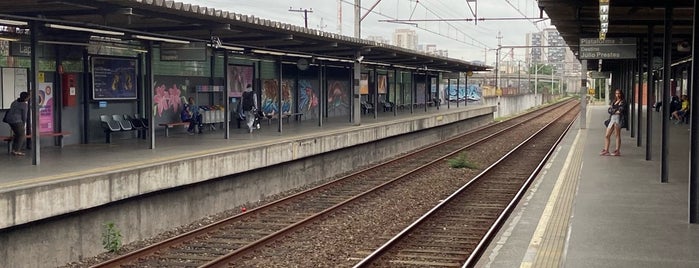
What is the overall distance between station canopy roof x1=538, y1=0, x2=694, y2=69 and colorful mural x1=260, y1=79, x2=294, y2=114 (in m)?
9.37

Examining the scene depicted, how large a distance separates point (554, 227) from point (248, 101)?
40.2 feet

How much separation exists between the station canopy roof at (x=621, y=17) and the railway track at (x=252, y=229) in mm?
5281

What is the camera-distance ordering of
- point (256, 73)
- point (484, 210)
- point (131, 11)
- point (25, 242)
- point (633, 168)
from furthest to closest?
1. point (256, 73)
2. point (633, 168)
3. point (484, 210)
4. point (131, 11)
5. point (25, 242)

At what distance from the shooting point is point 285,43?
67.5 ft

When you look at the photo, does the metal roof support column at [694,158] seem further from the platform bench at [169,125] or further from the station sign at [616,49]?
the platform bench at [169,125]

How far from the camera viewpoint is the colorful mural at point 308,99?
28.2 meters

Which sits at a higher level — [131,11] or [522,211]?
[131,11]

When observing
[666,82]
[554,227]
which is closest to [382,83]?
[666,82]

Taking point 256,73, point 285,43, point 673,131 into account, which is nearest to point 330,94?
point 256,73

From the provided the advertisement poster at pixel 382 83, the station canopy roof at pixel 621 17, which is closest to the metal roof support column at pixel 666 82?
the station canopy roof at pixel 621 17

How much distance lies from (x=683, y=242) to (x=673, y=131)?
71.3 feet

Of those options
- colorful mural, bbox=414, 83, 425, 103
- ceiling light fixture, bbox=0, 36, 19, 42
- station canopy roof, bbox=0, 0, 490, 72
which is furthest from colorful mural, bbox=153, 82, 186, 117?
colorful mural, bbox=414, 83, 425, 103

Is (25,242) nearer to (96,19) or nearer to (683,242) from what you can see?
(96,19)

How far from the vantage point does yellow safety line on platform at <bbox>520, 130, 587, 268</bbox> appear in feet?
26.8
